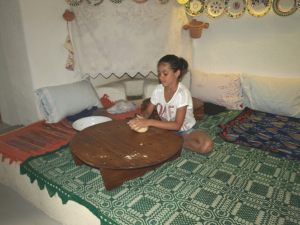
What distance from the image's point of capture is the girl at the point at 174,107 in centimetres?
185

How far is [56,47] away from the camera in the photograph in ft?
8.52

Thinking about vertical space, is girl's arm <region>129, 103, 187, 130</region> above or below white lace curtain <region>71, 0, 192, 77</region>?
below

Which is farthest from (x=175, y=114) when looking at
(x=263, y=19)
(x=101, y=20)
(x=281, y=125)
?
(x=263, y=19)

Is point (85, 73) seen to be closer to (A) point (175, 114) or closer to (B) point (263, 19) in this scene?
(A) point (175, 114)

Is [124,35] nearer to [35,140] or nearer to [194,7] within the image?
[194,7]

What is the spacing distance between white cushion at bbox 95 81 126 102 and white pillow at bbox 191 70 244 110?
36.1 inches

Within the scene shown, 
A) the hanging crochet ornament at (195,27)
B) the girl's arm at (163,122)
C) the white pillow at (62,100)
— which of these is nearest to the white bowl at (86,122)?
the white pillow at (62,100)

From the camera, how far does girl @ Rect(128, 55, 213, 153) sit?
1845 millimetres

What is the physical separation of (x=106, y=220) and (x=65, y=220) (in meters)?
0.55

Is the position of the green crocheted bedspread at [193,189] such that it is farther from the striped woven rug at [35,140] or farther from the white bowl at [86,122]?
the white bowl at [86,122]

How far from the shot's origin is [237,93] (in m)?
2.77

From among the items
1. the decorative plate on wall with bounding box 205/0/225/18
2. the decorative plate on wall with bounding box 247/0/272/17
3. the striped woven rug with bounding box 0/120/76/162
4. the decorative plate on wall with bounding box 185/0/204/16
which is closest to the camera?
the striped woven rug with bounding box 0/120/76/162

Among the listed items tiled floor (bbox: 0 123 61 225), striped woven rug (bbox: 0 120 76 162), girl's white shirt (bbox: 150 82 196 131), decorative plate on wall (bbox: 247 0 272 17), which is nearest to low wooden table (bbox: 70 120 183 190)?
girl's white shirt (bbox: 150 82 196 131)

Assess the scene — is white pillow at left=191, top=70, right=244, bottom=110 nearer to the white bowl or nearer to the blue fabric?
the blue fabric
